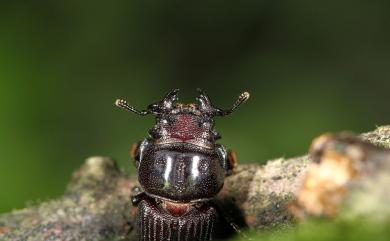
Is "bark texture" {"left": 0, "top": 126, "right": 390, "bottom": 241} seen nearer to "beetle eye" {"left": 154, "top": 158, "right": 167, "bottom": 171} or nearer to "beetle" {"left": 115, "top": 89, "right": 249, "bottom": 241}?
"beetle" {"left": 115, "top": 89, "right": 249, "bottom": 241}

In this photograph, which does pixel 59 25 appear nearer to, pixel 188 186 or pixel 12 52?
pixel 12 52

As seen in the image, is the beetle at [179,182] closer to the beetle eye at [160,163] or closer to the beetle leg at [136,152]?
the beetle eye at [160,163]

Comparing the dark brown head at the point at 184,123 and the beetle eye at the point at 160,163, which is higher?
Result: the dark brown head at the point at 184,123

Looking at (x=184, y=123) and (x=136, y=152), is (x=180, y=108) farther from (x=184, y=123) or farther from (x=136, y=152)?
(x=136, y=152)

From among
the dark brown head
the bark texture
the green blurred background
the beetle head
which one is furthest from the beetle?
the green blurred background

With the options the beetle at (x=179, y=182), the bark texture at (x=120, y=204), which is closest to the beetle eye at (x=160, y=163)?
the beetle at (x=179, y=182)

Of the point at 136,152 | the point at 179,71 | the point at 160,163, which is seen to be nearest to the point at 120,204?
the point at 136,152
